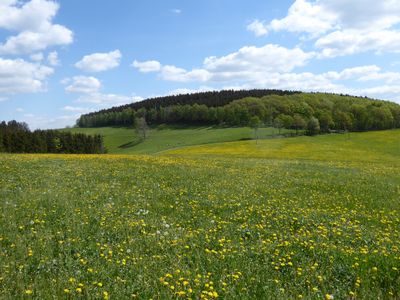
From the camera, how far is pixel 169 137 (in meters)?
142

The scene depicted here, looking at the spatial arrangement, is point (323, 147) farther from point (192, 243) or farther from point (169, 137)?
point (192, 243)

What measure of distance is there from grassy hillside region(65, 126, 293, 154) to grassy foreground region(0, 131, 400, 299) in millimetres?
93891

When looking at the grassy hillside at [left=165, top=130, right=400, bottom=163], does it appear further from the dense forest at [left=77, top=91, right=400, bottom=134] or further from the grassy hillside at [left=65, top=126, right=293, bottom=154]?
the grassy hillside at [left=65, top=126, right=293, bottom=154]

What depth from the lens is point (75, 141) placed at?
377 feet

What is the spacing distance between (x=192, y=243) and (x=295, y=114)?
12816 cm

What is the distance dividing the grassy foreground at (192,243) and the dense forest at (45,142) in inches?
3498

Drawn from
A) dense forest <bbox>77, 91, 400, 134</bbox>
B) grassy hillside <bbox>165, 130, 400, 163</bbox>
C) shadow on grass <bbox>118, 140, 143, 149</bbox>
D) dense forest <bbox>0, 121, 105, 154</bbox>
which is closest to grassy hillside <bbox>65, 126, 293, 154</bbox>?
shadow on grass <bbox>118, 140, 143, 149</bbox>

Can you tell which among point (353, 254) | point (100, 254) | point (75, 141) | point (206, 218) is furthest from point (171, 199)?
point (75, 141)

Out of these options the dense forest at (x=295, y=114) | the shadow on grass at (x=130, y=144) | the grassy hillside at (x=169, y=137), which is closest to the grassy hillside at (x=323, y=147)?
the dense forest at (x=295, y=114)

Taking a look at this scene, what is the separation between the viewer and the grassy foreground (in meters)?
5.95

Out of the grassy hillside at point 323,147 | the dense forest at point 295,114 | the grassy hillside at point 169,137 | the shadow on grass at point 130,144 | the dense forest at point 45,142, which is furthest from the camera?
the shadow on grass at point 130,144

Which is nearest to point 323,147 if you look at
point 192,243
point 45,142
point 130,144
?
point 192,243

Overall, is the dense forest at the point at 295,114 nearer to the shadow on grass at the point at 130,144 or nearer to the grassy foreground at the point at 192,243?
the shadow on grass at the point at 130,144

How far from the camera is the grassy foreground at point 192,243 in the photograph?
5.95 m
